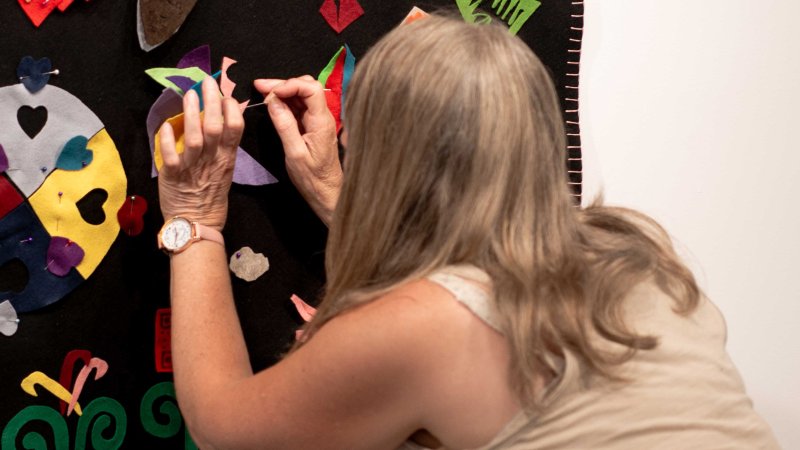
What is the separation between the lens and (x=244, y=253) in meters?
1.05

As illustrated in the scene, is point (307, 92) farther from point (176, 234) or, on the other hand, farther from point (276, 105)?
point (176, 234)

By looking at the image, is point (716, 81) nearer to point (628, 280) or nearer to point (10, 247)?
point (628, 280)

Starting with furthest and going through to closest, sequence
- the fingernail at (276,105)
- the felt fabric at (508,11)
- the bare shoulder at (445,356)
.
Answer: the felt fabric at (508,11) → the fingernail at (276,105) → the bare shoulder at (445,356)

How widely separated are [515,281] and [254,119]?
0.41m

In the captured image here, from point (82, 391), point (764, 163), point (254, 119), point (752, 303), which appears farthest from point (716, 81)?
point (82, 391)

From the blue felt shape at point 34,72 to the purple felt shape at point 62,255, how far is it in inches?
6.3

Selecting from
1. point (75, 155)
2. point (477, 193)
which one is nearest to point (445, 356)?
point (477, 193)

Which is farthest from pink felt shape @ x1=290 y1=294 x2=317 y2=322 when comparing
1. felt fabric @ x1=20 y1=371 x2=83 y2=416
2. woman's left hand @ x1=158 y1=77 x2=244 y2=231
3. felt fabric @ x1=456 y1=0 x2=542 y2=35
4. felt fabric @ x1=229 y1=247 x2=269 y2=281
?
felt fabric @ x1=456 y1=0 x2=542 y2=35

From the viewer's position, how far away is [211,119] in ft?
3.00

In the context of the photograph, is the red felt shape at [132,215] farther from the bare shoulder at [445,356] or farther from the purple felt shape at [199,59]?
the bare shoulder at [445,356]

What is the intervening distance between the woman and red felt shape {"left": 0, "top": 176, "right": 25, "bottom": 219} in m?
0.25

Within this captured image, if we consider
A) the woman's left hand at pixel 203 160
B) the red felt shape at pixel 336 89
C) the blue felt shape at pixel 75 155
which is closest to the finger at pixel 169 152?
the woman's left hand at pixel 203 160

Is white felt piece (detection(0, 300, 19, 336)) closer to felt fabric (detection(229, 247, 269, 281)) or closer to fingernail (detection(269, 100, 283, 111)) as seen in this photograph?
felt fabric (detection(229, 247, 269, 281))

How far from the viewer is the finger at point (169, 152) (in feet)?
2.97
